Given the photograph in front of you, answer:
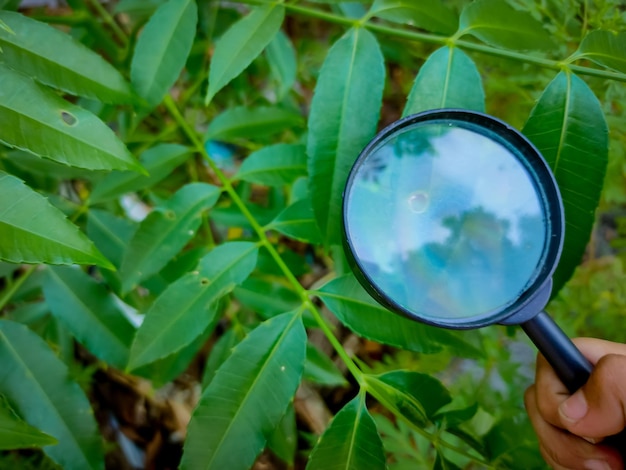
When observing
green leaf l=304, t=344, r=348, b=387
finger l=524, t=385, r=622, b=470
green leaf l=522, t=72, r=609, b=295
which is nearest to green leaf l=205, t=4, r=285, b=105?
green leaf l=522, t=72, r=609, b=295

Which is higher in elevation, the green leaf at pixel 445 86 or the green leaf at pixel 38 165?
the green leaf at pixel 445 86

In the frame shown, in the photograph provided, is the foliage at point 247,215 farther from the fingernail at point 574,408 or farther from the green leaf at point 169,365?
the fingernail at point 574,408

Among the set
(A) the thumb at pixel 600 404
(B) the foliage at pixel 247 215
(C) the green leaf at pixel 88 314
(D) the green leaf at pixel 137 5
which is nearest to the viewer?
(A) the thumb at pixel 600 404

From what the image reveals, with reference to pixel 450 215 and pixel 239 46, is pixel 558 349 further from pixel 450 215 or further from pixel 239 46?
pixel 239 46

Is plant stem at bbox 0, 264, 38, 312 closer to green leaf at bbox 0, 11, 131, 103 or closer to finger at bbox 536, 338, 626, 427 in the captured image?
green leaf at bbox 0, 11, 131, 103

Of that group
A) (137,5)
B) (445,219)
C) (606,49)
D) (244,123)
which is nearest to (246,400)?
(445,219)

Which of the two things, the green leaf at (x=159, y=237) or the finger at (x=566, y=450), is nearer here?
the finger at (x=566, y=450)

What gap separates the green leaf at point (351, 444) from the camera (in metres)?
0.75

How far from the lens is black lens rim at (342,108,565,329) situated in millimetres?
694

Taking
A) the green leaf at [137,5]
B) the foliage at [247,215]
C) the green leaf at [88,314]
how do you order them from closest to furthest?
the foliage at [247,215]
the green leaf at [88,314]
the green leaf at [137,5]

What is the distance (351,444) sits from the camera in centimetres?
76

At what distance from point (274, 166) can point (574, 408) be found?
0.65 m

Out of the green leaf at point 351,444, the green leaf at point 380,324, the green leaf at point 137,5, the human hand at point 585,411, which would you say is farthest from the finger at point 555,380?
the green leaf at point 137,5

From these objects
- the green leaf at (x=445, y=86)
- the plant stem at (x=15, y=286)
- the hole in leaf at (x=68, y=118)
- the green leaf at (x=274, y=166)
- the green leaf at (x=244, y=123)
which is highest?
the hole in leaf at (x=68, y=118)
